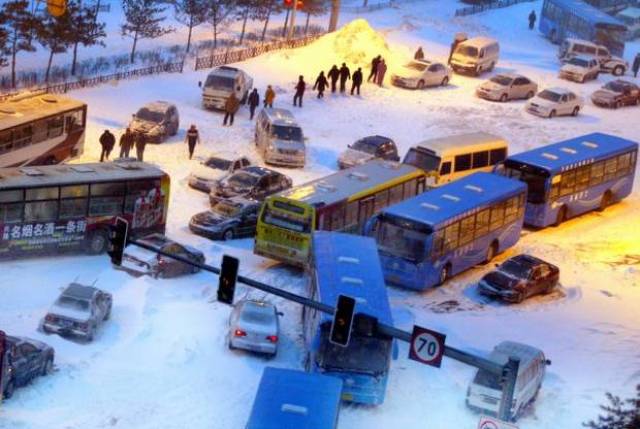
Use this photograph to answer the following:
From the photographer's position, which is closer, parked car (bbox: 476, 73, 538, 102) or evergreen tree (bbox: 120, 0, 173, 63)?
parked car (bbox: 476, 73, 538, 102)

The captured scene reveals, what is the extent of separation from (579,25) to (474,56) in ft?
49.8

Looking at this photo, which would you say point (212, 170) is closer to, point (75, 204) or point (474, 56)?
point (75, 204)

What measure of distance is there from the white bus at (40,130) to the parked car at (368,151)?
33.9 feet

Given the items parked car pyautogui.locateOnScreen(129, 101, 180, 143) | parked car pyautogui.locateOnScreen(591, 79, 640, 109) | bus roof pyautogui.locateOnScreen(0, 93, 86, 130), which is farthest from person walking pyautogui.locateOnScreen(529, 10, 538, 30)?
bus roof pyautogui.locateOnScreen(0, 93, 86, 130)

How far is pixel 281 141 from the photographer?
49.2m

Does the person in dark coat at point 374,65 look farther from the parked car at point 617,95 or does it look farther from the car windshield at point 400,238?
the car windshield at point 400,238

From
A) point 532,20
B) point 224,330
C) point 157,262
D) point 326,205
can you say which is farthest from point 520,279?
point 532,20

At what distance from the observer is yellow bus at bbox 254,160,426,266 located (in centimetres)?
3769

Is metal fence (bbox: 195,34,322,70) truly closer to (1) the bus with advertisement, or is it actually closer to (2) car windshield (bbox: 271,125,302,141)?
(2) car windshield (bbox: 271,125,302,141)

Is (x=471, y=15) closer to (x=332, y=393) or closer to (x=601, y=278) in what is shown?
(x=601, y=278)

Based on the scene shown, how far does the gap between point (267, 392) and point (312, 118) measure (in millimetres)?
32067

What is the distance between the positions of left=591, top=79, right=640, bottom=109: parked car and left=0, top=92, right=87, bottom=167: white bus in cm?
2834

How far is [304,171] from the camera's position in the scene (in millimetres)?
49031

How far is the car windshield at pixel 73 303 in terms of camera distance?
31061mm
